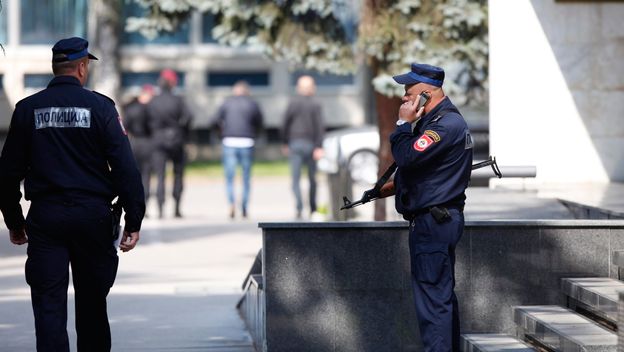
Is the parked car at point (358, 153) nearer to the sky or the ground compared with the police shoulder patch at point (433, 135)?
nearer to the sky

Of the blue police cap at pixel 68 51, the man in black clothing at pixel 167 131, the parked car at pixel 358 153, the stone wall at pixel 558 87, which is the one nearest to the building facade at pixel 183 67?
the parked car at pixel 358 153

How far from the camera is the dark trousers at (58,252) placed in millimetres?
6664

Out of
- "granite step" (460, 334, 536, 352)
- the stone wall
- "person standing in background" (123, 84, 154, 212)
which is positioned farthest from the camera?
"person standing in background" (123, 84, 154, 212)

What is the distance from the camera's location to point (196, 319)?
10.1 meters

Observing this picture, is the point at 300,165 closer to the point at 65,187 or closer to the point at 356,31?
the point at 356,31

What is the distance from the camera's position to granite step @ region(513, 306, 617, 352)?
704 cm

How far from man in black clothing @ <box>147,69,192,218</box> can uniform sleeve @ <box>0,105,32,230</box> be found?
12.0 m

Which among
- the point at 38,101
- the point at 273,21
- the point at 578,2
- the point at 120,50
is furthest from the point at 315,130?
the point at 120,50

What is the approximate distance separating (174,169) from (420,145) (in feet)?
40.5

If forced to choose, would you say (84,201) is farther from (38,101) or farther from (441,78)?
(441,78)

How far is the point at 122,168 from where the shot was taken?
6746 mm

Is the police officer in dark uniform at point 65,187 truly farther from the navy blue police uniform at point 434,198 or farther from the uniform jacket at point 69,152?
the navy blue police uniform at point 434,198

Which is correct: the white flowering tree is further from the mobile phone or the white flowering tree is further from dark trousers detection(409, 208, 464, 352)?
dark trousers detection(409, 208, 464, 352)

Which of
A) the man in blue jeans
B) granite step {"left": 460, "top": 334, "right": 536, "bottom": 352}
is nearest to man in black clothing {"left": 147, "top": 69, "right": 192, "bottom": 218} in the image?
the man in blue jeans
